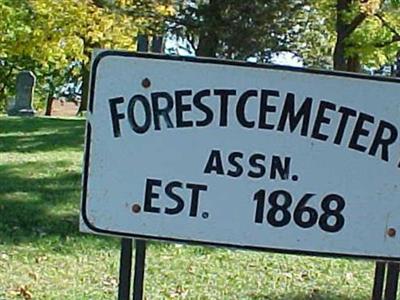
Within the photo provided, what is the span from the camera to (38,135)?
12.6 meters

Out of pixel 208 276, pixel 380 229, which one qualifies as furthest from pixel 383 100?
pixel 208 276

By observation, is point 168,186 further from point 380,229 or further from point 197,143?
point 380,229

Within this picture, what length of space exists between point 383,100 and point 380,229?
1.37 ft

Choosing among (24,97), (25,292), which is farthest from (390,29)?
(25,292)

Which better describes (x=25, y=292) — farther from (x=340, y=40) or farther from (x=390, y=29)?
(x=340, y=40)

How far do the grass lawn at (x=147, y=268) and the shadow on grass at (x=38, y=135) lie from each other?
162 inches

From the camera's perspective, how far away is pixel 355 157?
2506 mm

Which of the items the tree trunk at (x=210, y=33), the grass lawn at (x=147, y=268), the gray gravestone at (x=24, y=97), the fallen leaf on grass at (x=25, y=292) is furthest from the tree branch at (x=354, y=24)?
the fallen leaf on grass at (x=25, y=292)

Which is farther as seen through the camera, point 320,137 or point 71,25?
point 71,25

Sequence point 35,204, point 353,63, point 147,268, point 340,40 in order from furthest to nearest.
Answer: point 353,63, point 340,40, point 35,204, point 147,268

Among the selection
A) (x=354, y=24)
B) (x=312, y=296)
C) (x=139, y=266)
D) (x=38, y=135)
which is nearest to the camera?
(x=139, y=266)

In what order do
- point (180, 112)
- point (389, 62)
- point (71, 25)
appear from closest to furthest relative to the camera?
point (180, 112) < point (71, 25) < point (389, 62)

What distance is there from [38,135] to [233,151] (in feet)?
34.4

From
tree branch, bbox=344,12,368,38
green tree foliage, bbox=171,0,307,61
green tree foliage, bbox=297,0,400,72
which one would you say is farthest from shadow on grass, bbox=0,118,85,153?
tree branch, bbox=344,12,368,38
